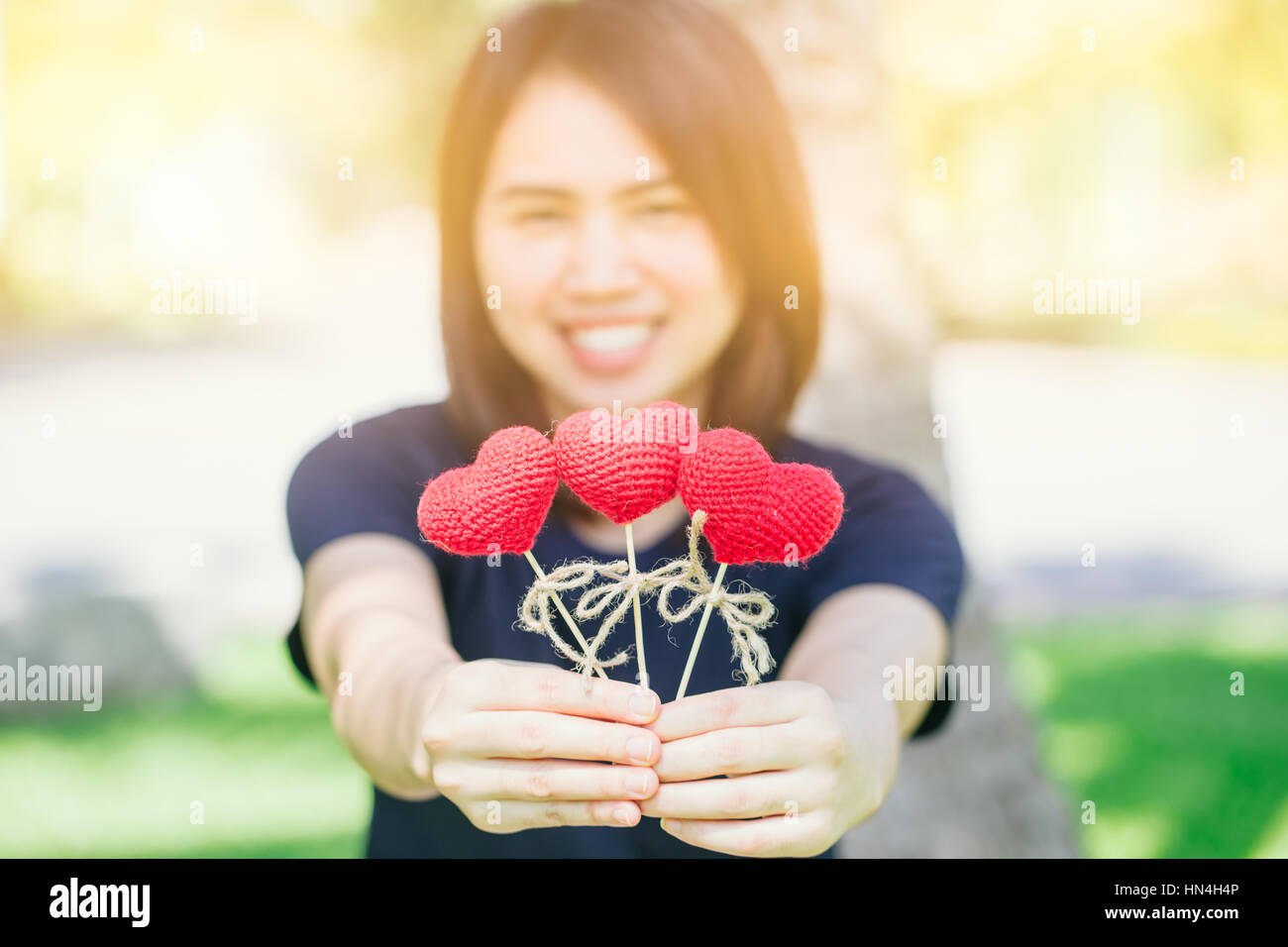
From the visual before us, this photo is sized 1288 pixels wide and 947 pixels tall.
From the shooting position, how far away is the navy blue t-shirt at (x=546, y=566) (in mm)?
1327

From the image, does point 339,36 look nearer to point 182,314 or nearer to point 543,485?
point 182,314

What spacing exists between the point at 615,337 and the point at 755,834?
736 millimetres

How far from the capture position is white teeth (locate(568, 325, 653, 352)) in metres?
1.46

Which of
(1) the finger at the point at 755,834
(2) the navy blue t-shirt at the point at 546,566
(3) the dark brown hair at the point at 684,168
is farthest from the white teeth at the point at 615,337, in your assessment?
(1) the finger at the point at 755,834

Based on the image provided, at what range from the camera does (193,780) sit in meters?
2.20

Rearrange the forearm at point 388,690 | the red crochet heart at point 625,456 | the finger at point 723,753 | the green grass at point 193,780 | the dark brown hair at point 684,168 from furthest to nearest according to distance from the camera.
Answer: the green grass at point 193,780, the dark brown hair at point 684,168, the forearm at point 388,690, the finger at point 723,753, the red crochet heart at point 625,456

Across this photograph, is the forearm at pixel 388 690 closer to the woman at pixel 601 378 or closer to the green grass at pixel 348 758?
the woman at pixel 601 378

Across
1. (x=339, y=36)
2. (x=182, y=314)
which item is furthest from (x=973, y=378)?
(x=182, y=314)

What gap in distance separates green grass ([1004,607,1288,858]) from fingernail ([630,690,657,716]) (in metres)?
1.29

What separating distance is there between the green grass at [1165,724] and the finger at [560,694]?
1299 mm

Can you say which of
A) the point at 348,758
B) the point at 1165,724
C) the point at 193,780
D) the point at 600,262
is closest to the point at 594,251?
the point at 600,262

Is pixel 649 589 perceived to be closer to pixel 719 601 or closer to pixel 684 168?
pixel 719 601

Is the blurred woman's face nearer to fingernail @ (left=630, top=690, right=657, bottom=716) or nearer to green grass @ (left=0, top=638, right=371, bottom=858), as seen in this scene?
fingernail @ (left=630, top=690, right=657, bottom=716)

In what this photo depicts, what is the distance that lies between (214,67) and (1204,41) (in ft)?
6.78
